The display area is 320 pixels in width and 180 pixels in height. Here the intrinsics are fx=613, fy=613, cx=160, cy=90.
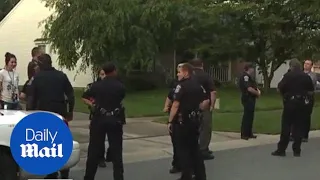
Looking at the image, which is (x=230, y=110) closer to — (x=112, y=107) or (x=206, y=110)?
(x=206, y=110)

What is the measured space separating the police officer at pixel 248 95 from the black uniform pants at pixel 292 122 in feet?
5.43

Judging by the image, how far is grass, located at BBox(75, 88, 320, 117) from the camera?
60.3 ft

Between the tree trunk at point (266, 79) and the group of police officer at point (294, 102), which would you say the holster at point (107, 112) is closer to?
the group of police officer at point (294, 102)

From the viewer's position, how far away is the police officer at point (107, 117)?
7.77 meters

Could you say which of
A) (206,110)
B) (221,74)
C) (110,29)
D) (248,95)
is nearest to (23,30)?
(221,74)

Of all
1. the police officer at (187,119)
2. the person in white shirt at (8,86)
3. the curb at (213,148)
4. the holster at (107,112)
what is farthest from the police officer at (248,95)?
the holster at (107,112)

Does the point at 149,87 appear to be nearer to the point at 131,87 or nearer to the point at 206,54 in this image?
the point at 131,87

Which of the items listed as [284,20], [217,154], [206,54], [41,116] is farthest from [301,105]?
[206,54]

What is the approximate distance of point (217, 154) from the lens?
11.1m

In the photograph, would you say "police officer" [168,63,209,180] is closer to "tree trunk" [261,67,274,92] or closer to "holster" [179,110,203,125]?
"holster" [179,110,203,125]

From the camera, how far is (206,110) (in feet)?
33.0

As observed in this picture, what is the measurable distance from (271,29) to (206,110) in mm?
15756

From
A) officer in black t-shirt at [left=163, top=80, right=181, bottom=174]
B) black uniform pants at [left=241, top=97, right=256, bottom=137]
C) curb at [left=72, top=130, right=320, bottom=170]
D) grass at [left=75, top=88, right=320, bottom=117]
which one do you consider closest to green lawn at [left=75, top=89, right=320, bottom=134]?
grass at [left=75, top=88, right=320, bottom=117]

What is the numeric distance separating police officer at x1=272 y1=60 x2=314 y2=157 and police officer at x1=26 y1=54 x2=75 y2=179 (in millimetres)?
4285
